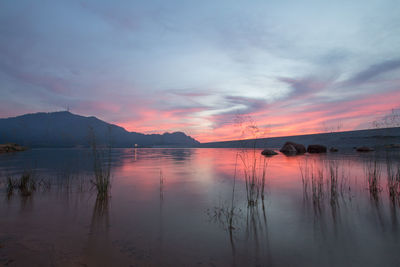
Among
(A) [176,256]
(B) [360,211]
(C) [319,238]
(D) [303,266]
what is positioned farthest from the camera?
(B) [360,211]

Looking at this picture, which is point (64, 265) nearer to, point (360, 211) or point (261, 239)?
point (261, 239)

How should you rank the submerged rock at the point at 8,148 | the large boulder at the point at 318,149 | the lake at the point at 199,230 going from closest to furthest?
1. the lake at the point at 199,230
2. the large boulder at the point at 318,149
3. the submerged rock at the point at 8,148

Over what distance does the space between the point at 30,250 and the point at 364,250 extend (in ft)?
14.1

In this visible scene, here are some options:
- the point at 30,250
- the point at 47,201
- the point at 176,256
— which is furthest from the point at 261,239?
the point at 47,201

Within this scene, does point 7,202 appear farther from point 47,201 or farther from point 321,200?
point 321,200

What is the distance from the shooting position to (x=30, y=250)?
263 cm

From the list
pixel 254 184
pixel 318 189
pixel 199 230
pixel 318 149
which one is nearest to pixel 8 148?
pixel 254 184

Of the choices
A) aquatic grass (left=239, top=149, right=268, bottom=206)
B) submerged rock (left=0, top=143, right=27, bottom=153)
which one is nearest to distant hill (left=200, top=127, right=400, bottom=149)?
aquatic grass (left=239, top=149, right=268, bottom=206)

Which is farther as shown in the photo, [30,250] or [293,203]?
[293,203]

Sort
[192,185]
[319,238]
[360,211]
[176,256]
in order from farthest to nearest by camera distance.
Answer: [192,185], [360,211], [319,238], [176,256]

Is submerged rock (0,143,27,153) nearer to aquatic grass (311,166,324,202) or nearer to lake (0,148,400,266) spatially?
lake (0,148,400,266)

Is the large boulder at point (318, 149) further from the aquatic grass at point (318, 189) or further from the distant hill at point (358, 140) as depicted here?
the aquatic grass at point (318, 189)

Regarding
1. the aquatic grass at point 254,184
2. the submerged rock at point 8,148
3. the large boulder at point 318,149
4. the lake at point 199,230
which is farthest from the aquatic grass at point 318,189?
the submerged rock at point 8,148

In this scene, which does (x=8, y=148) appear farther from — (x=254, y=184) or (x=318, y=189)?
(x=318, y=189)
